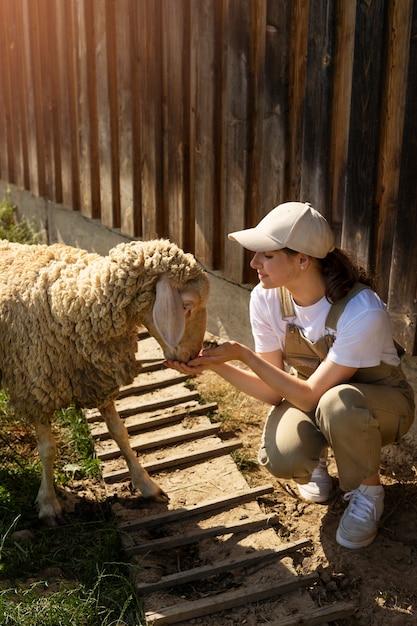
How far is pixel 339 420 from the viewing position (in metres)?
3.20

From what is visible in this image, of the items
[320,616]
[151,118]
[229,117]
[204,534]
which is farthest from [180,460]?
[151,118]

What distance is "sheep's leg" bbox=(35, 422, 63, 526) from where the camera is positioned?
3.62m

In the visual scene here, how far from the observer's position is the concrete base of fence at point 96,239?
195 inches

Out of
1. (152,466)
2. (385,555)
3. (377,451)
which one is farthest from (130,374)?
(385,555)

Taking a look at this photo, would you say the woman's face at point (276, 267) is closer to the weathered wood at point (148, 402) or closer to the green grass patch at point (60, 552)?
the green grass patch at point (60, 552)

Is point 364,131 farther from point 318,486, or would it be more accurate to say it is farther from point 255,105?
point 318,486

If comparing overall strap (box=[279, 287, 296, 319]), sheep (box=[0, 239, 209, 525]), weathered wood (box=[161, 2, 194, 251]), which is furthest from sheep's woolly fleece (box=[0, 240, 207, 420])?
weathered wood (box=[161, 2, 194, 251])

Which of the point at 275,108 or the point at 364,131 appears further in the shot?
the point at 275,108

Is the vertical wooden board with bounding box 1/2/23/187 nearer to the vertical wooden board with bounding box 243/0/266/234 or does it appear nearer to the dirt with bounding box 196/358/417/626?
the vertical wooden board with bounding box 243/0/266/234

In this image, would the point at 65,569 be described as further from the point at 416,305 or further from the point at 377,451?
the point at 416,305

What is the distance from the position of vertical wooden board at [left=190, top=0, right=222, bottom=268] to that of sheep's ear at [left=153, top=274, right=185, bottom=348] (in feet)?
5.74

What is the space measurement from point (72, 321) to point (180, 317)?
562 mm

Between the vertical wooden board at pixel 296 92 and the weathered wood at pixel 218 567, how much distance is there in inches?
73.8

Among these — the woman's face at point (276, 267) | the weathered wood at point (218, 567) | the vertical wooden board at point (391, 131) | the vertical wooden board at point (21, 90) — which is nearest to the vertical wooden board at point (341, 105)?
the vertical wooden board at point (391, 131)
